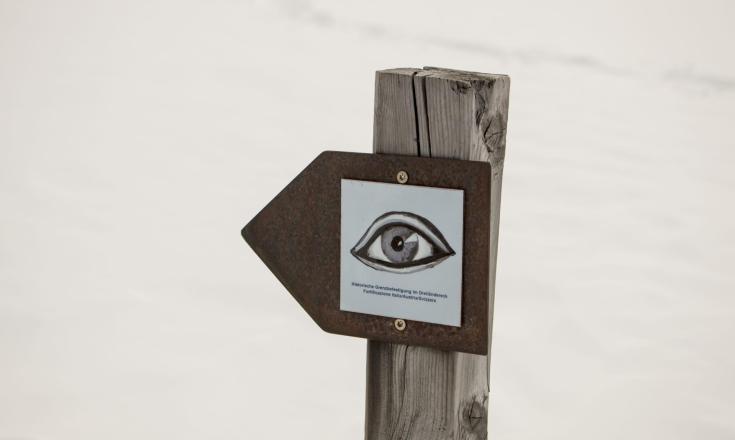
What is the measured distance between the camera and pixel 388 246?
5.42 feet

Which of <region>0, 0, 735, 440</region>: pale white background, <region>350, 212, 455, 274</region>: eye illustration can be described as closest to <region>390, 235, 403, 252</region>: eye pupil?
<region>350, 212, 455, 274</region>: eye illustration

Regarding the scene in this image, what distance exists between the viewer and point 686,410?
3.24 meters

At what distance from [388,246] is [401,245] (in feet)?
0.07

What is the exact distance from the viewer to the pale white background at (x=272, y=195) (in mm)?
3311

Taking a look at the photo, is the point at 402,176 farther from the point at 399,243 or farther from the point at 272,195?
the point at 272,195

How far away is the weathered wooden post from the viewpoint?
1590 mm

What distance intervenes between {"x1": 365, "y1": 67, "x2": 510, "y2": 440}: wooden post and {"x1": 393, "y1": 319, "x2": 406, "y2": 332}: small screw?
45mm

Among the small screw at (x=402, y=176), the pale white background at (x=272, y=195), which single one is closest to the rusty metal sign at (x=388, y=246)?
the small screw at (x=402, y=176)

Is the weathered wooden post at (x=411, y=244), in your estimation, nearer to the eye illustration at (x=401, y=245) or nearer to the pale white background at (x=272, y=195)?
the eye illustration at (x=401, y=245)

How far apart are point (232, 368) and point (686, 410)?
142 centimetres

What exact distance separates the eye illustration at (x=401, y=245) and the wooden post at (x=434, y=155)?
0.10m

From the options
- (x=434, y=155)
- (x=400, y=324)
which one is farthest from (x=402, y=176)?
(x=400, y=324)

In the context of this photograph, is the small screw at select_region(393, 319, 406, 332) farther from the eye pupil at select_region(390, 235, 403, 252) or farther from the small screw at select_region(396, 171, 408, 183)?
the small screw at select_region(396, 171, 408, 183)

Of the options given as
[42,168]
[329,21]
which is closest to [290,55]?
[329,21]
